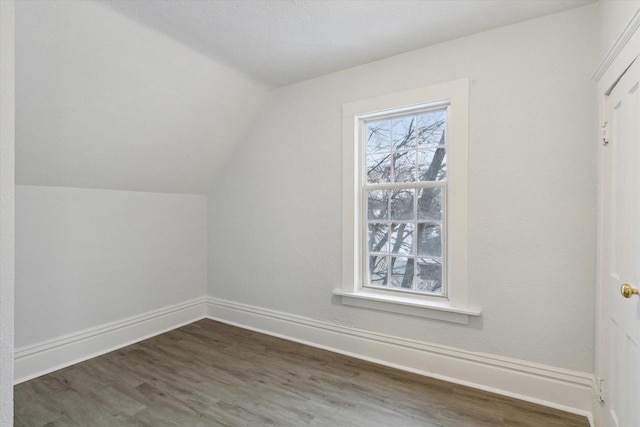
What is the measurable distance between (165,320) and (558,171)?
371 centimetres

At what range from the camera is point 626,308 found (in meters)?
1.40

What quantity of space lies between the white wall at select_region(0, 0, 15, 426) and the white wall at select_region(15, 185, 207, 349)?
1.46 metres

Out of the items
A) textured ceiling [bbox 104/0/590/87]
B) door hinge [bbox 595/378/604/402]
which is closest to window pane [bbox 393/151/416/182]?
textured ceiling [bbox 104/0/590/87]

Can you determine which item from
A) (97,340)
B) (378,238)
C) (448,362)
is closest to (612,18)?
(378,238)

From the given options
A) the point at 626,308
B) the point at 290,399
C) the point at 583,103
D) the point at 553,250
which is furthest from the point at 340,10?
the point at 290,399

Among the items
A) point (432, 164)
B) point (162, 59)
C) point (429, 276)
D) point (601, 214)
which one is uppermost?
point (162, 59)

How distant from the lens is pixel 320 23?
2.11 meters

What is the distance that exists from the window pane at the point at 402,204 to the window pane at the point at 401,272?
36 centimetres

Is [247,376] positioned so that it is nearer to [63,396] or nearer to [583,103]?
[63,396]

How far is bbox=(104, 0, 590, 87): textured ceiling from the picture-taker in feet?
6.30

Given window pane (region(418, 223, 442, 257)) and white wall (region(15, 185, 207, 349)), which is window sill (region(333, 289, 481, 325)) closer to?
window pane (region(418, 223, 442, 257))

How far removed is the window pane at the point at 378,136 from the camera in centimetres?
270

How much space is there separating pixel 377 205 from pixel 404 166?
0.40 metres

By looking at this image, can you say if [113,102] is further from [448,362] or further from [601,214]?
[601,214]
